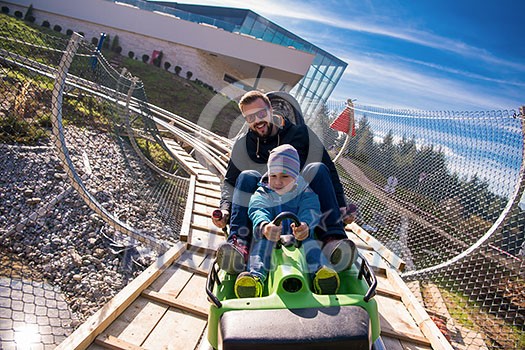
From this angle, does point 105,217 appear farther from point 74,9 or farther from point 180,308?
point 74,9

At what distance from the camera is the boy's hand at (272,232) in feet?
5.06

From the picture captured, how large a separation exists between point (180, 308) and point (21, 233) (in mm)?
2777

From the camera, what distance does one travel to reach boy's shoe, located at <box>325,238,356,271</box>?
1.61 metres

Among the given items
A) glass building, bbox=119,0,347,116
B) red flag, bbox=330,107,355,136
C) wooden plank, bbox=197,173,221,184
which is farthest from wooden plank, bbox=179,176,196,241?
glass building, bbox=119,0,347,116

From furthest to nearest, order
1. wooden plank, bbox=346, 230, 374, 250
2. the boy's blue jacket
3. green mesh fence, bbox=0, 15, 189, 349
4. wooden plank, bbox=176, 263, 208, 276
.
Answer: wooden plank, bbox=346, 230, 374, 250 → green mesh fence, bbox=0, 15, 189, 349 → wooden plank, bbox=176, 263, 208, 276 → the boy's blue jacket

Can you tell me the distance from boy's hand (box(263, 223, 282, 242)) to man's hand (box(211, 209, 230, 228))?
0.46 metres

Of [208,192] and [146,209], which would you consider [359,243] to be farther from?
[146,209]

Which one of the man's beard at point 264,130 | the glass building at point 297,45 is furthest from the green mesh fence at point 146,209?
the glass building at point 297,45

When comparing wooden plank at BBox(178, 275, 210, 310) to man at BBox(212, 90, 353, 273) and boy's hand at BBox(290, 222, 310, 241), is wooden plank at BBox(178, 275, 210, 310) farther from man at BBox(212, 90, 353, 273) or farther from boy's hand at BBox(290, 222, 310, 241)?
boy's hand at BBox(290, 222, 310, 241)

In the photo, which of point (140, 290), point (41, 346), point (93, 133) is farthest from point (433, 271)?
point (93, 133)

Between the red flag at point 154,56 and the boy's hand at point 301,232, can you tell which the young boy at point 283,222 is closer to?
the boy's hand at point 301,232

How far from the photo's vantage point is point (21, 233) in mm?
3740

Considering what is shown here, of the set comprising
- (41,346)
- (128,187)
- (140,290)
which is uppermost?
(140,290)

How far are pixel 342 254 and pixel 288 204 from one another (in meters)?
0.38
